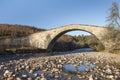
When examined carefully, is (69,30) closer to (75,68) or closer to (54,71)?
(75,68)

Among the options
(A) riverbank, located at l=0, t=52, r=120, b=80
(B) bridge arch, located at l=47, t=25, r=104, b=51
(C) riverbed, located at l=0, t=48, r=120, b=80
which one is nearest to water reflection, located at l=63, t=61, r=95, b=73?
(C) riverbed, located at l=0, t=48, r=120, b=80

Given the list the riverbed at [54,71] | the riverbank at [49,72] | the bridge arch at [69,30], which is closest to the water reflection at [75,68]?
the riverbed at [54,71]

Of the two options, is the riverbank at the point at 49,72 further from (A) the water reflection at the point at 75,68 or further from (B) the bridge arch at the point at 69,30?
(B) the bridge arch at the point at 69,30

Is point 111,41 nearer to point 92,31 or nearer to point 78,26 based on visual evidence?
point 92,31

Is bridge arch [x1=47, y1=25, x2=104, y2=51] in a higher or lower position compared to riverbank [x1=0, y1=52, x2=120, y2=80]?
higher

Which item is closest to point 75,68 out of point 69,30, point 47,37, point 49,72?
point 49,72

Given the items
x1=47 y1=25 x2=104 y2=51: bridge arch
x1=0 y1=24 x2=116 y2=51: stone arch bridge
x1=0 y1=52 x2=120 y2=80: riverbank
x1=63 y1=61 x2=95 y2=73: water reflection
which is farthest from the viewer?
x1=0 y1=24 x2=116 y2=51: stone arch bridge

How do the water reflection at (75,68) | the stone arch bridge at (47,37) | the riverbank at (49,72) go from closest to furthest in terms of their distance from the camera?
the riverbank at (49,72), the water reflection at (75,68), the stone arch bridge at (47,37)

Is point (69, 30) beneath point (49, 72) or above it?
above

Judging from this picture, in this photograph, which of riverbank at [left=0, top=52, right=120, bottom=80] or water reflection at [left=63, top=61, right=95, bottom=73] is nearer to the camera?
riverbank at [left=0, top=52, right=120, bottom=80]

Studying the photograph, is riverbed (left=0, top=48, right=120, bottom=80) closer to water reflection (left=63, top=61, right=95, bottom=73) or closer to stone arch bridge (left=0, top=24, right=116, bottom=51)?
water reflection (left=63, top=61, right=95, bottom=73)

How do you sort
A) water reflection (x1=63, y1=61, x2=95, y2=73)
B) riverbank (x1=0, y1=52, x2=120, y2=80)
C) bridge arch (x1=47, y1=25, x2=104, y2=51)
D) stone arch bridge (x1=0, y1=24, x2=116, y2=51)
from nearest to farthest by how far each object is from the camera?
riverbank (x1=0, y1=52, x2=120, y2=80)
water reflection (x1=63, y1=61, x2=95, y2=73)
bridge arch (x1=47, y1=25, x2=104, y2=51)
stone arch bridge (x1=0, y1=24, x2=116, y2=51)

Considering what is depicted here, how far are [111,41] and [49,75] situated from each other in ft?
80.3

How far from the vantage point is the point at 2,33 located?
60.9 metres
